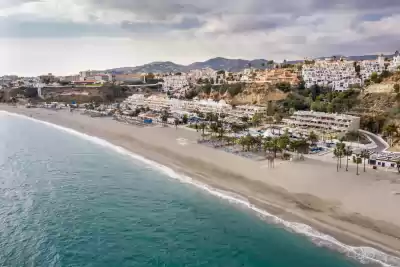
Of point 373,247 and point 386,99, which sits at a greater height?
point 386,99

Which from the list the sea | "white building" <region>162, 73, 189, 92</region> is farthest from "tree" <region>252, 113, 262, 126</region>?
"white building" <region>162, 73, 189, 92</region>

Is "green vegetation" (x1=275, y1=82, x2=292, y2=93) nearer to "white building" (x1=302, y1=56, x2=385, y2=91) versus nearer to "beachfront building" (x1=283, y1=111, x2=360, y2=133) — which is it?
"white building" (x1=302, y1=56, x2=385, y2=91)

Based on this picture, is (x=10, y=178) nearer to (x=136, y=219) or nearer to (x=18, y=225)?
(x=18, y=225)

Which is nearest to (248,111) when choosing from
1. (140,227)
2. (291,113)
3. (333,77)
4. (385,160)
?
(291,113)

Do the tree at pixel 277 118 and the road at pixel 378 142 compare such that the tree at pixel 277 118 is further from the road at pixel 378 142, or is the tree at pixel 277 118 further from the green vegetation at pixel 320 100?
the road at pixel 378 142

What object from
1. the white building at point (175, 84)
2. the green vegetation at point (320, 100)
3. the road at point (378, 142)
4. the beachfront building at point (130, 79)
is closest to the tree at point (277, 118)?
the green vegetation at point (320, 100)

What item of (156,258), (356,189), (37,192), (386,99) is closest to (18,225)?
(37,192)
